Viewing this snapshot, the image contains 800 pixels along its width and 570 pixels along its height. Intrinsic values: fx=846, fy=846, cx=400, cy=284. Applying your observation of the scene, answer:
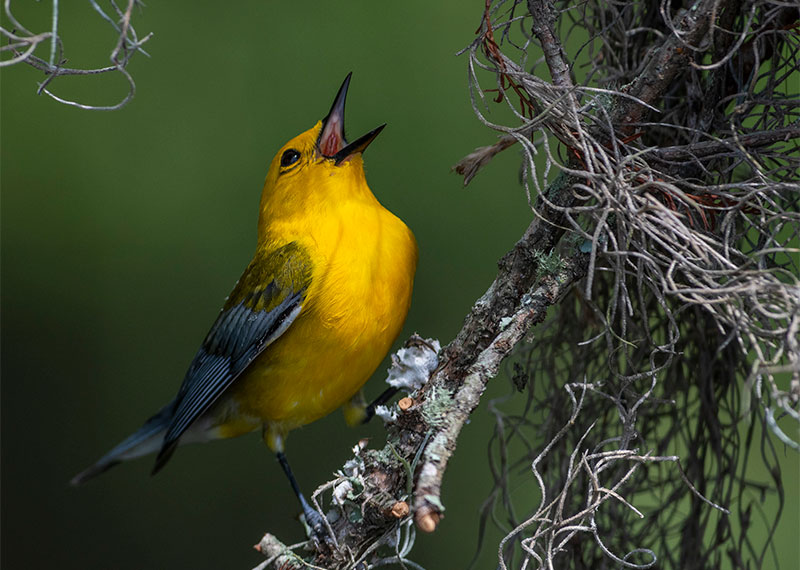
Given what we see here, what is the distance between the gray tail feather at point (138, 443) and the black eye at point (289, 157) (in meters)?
0.80

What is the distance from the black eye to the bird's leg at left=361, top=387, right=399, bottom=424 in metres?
0.64

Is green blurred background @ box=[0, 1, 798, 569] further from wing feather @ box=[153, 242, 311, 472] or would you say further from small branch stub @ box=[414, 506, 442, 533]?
small branch stub @ box=[414, 506, 442, 533]

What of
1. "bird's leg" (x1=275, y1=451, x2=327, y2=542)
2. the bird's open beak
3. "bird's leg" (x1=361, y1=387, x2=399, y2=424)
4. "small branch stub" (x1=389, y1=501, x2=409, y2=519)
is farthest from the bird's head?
"small branch stub" (x1=389, y1=501, x2=409, y2=519)

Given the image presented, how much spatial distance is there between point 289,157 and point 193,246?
3.47 ft

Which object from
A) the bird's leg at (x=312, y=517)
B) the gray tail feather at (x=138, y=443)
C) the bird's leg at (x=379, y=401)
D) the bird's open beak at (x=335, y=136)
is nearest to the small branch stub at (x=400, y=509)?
the bird's leg at (x=312, y=517)

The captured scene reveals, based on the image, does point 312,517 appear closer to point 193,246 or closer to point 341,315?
point 341,315

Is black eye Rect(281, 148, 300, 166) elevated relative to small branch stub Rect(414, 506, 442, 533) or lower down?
elevated

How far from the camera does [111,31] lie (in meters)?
3.02

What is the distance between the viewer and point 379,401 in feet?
7.55

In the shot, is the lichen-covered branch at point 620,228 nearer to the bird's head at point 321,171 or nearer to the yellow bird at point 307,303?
the yellow bird at point 307,303

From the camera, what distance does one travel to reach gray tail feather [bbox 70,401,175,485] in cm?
247


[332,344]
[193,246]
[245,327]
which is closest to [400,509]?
[332,344]

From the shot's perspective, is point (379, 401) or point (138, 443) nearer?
point (379, 401)

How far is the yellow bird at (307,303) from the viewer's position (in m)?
1.91
